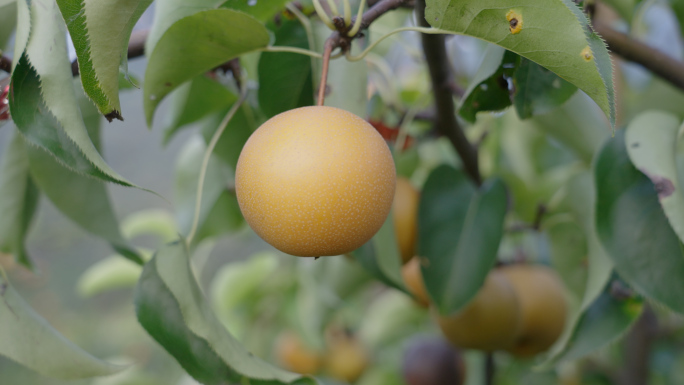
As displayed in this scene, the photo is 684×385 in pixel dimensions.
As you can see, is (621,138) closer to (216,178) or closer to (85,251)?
(216,178)

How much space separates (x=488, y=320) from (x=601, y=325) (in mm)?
169

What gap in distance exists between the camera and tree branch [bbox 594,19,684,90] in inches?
23.7

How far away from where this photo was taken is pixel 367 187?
313 millimetres

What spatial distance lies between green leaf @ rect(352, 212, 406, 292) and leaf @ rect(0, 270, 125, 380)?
0.81ft

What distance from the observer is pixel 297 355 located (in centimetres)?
142

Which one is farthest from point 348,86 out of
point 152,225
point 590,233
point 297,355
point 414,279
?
point 297,355

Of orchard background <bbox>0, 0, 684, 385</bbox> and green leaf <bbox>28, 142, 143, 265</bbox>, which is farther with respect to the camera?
green leaf <bbox>28, 142, 143, 265</bbox>

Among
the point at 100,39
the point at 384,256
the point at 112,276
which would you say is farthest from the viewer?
the point at 112,276

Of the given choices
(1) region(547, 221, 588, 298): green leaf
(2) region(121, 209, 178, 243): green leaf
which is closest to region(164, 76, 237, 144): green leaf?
(1) region(547, 221, 588, 298): green leaf

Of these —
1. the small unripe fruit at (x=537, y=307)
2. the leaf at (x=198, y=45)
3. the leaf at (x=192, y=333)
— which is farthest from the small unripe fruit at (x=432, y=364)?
the leaf at (x=198, y=45)

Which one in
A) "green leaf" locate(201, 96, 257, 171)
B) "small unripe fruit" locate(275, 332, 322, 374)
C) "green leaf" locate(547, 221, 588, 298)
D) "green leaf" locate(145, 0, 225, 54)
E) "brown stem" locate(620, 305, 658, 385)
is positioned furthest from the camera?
"small unripe fruit" locate(275, 332, 322, 374)

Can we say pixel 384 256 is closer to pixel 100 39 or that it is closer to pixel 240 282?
pixel 100 39

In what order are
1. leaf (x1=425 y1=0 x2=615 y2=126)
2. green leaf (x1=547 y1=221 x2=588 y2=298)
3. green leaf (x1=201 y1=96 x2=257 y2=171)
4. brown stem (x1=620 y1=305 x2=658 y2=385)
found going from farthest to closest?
brown stem (x1=620 y1=305 x2=658 y2=385) < green leaf (x1=547 y1=221 x2=588 y2=298) < green leaf (x1=201 y1=96 x2=257 y2=171) < leaf (x1=425 y1=0 x2=615 y2=126)

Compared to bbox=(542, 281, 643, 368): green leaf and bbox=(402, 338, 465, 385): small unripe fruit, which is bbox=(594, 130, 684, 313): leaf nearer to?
bbox=(542, 281, 643, 368): green leaf
